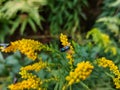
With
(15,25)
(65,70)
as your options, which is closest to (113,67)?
(65,70)

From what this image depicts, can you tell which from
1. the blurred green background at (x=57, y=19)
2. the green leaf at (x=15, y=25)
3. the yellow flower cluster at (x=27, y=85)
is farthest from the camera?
the green leaf at (x=15, y=25)

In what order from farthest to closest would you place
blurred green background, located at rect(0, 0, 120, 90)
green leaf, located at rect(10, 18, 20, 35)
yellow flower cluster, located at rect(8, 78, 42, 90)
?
1. green leaf, located at rect(10, 18, 20, 35)
2. blurred green background, located at rect(0, 0, 120, 90)
3. yellow flower cluster, located at rect(8, 78, 42, 90)

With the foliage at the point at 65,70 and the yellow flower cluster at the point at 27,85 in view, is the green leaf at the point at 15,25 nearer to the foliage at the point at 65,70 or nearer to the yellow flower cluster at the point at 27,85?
the foliage at the point at 65,70

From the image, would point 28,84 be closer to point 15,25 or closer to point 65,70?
point 65,70

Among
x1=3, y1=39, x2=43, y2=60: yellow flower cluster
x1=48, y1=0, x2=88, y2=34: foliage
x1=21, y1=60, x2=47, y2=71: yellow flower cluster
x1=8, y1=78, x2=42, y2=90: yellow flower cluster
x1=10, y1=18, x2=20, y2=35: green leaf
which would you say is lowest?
x1=8, y1=78, x2=42, y2=90: yellow flower cluster

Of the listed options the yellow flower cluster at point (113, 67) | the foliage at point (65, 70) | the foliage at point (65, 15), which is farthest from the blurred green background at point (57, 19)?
the yellow flower cluster at point (113, 67)

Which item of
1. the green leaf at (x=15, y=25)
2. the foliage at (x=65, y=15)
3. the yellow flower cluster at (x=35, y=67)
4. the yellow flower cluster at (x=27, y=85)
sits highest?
the foliage at (x=65, y=15)

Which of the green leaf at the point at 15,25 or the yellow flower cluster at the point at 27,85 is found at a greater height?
the green leaf at the point at 15,25

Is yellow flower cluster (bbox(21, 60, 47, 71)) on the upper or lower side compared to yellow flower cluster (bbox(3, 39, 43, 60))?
lower

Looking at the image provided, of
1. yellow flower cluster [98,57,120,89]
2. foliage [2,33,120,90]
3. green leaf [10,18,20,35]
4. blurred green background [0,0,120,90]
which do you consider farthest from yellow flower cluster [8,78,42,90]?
green leaf [10,18,20,35]

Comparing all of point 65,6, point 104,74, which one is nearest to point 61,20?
point 65,6

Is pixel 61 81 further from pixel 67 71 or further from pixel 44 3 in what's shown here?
pixel 44 3

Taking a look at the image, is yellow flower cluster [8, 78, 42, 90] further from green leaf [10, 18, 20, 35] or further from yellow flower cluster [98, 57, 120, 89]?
green leaf [10, 18, 20, 35]
